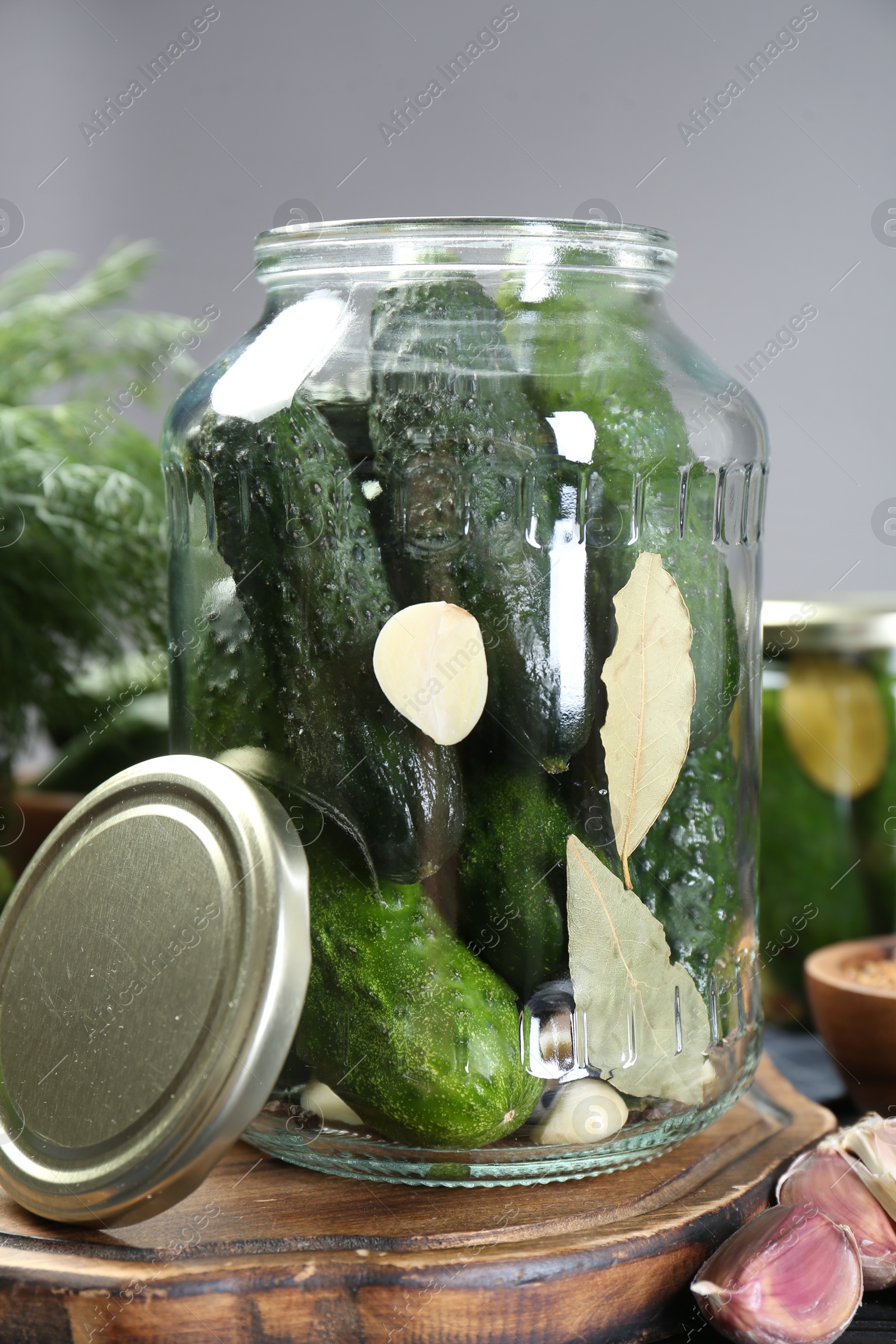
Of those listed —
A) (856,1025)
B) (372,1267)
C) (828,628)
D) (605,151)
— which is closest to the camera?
(372,1267)

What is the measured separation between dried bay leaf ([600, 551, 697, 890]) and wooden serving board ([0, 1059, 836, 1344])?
0.15 meters

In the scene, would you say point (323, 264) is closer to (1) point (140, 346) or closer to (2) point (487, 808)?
(2) point (487, 808)

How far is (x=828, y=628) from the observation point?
2.80 feet

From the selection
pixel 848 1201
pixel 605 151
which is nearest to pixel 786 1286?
pixel 848 1201

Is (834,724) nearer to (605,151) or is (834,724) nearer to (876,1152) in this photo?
(876,1152)

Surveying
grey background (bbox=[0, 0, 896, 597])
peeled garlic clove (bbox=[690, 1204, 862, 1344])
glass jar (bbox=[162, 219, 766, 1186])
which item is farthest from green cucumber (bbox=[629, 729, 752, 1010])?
grey background (bbox=[0, 0, 896, 597])

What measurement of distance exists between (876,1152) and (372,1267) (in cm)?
25

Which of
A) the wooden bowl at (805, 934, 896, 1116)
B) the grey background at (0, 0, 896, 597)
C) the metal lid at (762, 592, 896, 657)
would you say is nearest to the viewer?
the wooden bowl at (805, 934, 896, 1116)

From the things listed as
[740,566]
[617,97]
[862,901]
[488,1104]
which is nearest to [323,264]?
[740,566]

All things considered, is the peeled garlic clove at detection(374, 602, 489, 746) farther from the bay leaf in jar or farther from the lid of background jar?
the bay leaf in jar

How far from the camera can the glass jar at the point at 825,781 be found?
0.86m

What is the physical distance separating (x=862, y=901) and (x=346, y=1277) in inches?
20.3

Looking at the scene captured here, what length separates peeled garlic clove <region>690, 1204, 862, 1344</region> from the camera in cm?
51

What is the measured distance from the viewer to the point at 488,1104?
0.52 metres
